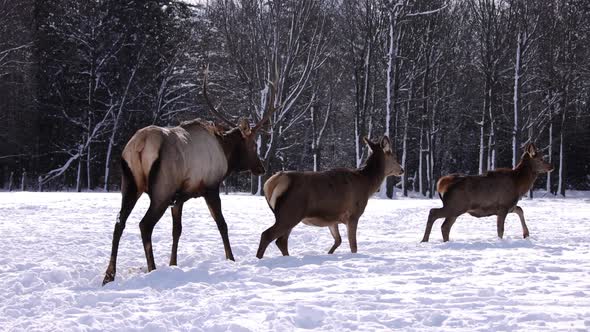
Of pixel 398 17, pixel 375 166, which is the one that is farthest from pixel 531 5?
pixel 375 166

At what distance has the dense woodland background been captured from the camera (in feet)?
110

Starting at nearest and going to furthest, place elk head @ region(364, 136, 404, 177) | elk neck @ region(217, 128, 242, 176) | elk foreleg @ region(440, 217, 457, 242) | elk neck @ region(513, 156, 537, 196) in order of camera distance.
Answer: elk neck @ region(217, 128, 242, 176) → elk head @ region(364, 136, 404, 177) → elk foreleg @ region(440, 217, 457, 242) → elk neck @ region(513, 156, 537, 196)

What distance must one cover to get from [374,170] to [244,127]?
2.23m

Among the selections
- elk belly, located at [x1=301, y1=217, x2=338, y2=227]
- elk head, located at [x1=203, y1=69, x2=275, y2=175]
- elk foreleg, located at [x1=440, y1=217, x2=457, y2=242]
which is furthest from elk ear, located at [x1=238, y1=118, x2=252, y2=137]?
elk foreleg, located at [x1=440, y1=217, x2=457, y2=242]

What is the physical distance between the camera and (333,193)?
936 centimetres

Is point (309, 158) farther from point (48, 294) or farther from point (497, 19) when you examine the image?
point (48, 294)

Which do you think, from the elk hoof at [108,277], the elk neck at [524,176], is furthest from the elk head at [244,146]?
the elk neck at [524,176]

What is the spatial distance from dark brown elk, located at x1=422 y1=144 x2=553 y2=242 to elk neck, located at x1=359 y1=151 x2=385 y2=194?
4.55 feet

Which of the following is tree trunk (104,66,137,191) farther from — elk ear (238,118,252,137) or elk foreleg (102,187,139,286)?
elk foreleg (102,187,139,286)

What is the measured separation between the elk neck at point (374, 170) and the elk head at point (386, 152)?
0.31ft

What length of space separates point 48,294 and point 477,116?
41821 millimetres

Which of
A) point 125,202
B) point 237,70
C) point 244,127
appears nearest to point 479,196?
point 244,127

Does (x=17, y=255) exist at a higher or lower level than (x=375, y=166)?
lower

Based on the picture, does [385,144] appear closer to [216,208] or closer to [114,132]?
[216,208]
